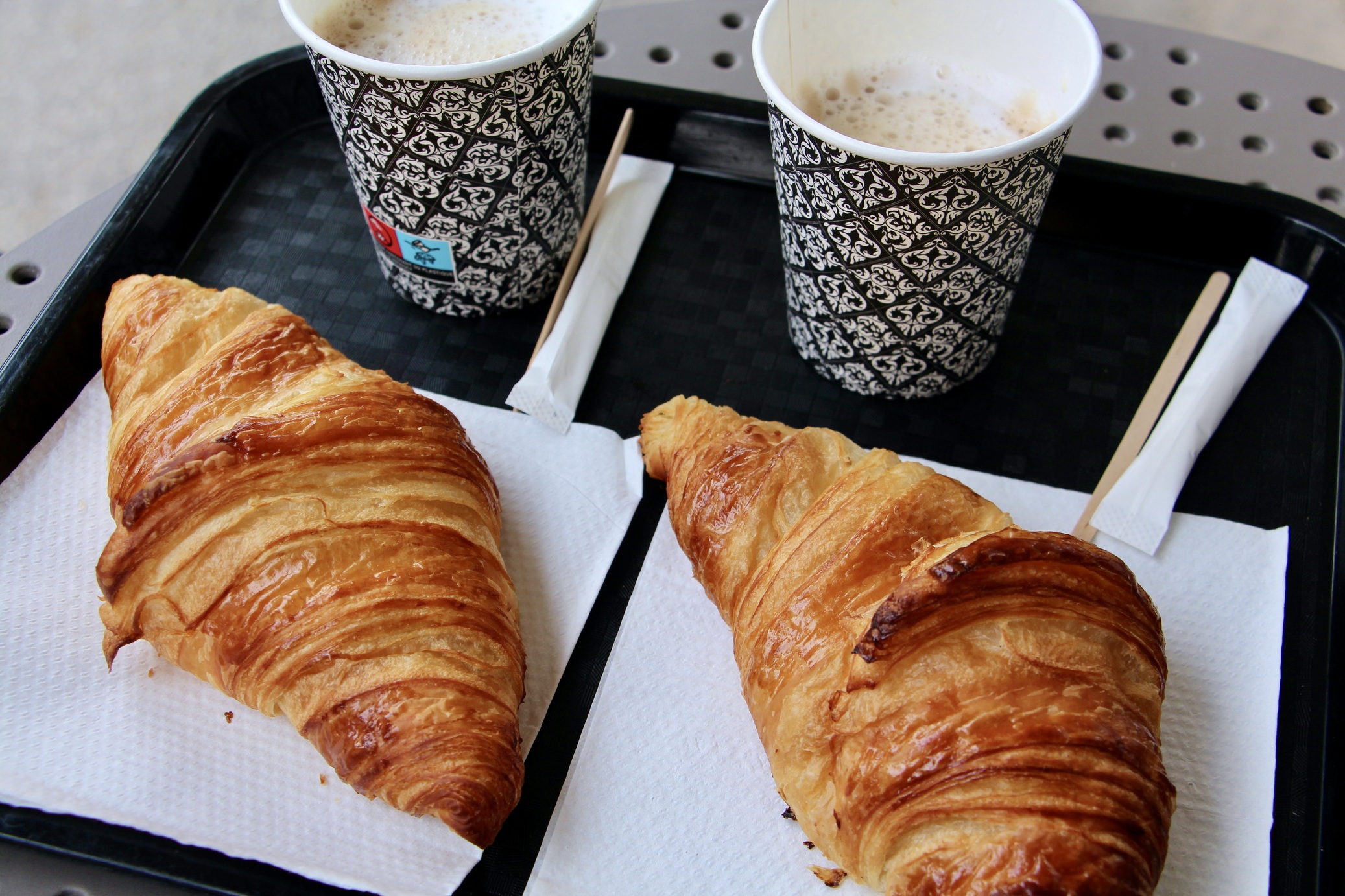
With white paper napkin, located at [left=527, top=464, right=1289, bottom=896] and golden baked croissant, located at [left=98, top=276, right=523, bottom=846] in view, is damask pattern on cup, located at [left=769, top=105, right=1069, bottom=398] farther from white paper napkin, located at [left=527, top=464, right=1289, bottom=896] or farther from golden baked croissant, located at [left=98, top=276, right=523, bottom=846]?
golden baked croissant, located at [left=98, top=276, right=523, bottom=846]

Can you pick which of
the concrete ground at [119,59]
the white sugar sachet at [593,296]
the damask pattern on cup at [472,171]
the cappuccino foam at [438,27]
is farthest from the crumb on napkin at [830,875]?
the concrete ground at [119,59]

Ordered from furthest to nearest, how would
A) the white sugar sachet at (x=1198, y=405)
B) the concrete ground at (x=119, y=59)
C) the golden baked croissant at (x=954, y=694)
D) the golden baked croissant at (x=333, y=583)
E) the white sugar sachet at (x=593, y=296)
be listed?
1. the concrete ground at (x=119, y=59)
2. the white sugar sachet at (x=593, y=296)
3. the white sugar sachet at (x=1198, y=405)
4. the golden baked croissant at (x=333, y=583)
5. the golden baked croissant at (x=954, y=694)

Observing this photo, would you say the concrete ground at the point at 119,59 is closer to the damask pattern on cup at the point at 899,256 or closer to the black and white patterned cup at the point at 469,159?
the black and white patterned cup at the point at 469,159

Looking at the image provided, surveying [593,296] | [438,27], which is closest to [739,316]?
[593,296]

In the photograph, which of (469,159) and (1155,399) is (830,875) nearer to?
(1155,399)

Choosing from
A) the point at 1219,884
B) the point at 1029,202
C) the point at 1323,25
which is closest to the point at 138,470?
the point at 1029,202
